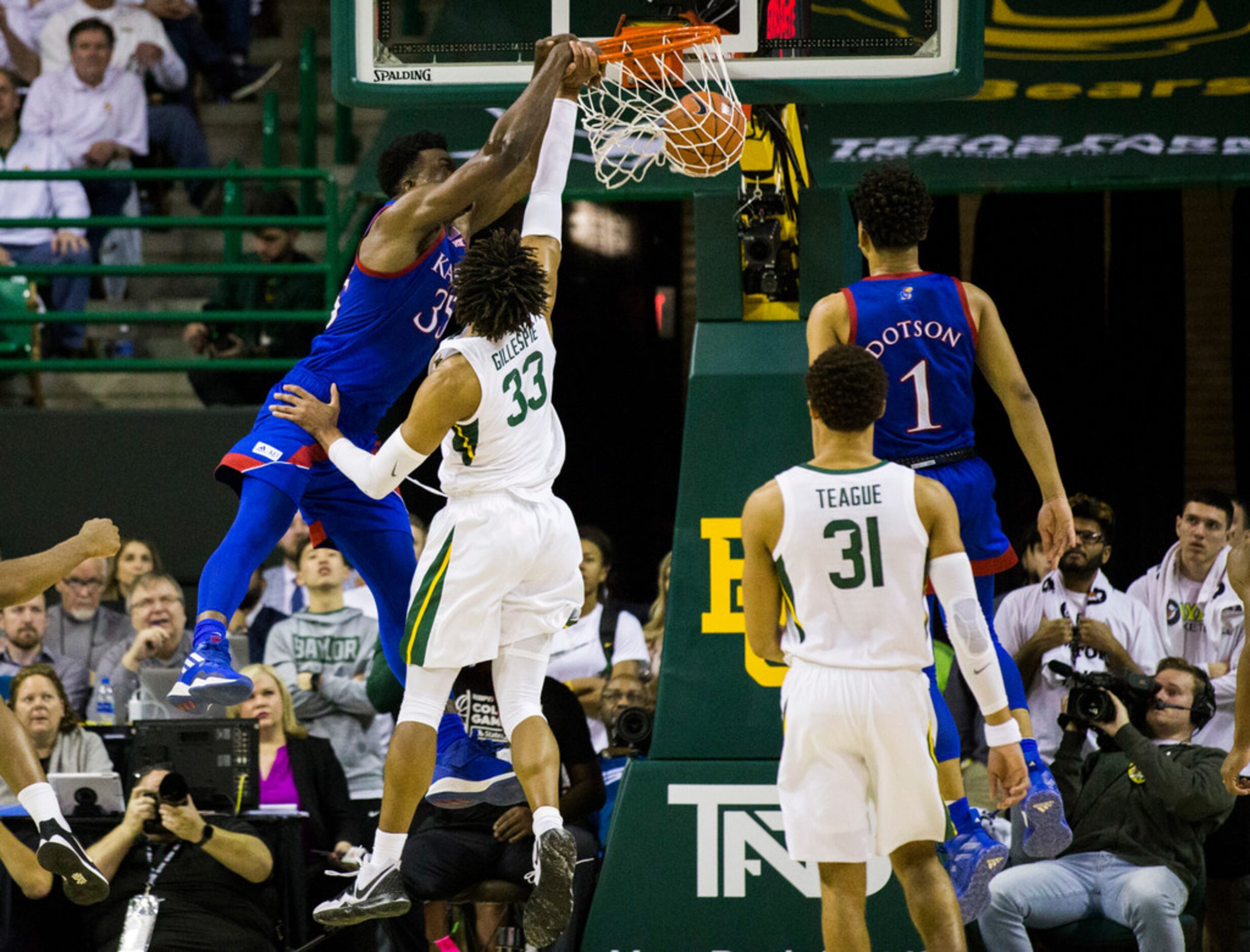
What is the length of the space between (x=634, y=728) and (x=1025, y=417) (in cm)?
220

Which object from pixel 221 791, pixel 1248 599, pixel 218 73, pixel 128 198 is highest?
pixel 218 73

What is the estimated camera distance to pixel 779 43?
690 cm

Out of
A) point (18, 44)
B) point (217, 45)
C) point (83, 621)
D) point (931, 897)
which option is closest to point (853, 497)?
point (931, 897)

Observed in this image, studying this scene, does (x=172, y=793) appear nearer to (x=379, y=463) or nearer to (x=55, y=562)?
(x=55, y=562)

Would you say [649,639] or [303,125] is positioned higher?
[303,125]

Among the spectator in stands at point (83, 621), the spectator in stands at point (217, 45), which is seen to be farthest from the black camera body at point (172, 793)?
the spectator in stands at point (217, 45)

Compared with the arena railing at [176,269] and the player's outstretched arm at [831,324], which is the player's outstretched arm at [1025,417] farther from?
the arena railing at [176,269]

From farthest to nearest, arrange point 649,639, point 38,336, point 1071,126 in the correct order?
point 38,336
point 1071,126
point 649,639

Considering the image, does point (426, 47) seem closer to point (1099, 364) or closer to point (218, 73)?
point (1099, 364)

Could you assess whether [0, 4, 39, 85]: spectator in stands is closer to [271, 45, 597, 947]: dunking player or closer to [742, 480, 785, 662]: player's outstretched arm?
[271, 45, 597, 947]: dunking player

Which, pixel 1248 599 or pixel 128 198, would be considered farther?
pixel 128 198

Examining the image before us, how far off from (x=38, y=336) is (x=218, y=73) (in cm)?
304

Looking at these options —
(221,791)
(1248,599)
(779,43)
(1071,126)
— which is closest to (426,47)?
(779,43)

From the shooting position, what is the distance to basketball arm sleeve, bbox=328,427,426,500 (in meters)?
5.99
